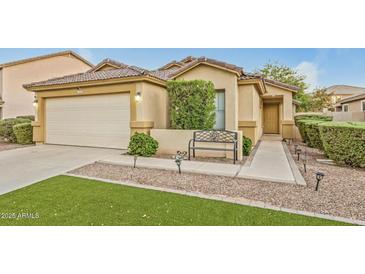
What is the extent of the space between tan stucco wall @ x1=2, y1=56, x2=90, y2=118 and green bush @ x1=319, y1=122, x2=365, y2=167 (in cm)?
2342

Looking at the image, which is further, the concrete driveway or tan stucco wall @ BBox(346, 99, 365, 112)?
tan stucco wall @ BBox(346, 99, 365, 112)

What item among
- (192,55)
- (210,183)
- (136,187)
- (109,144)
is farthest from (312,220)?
(192,55)

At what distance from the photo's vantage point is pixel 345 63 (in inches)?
658

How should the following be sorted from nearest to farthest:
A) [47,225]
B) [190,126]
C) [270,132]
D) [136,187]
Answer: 1. [47,225]
2. [136,187]
3. [190,126]
4. [270,132]

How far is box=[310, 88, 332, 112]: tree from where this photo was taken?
104ft

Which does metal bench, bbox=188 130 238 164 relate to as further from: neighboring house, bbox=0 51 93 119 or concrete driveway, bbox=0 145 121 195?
neighboring house, bbox=0 51 93 119

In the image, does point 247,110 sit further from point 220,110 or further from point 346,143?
point 346,143

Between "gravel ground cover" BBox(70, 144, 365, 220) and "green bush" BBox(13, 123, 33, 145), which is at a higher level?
"green bush" BBox(13, 123, 33, 145)

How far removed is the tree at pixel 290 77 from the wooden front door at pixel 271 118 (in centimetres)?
1157

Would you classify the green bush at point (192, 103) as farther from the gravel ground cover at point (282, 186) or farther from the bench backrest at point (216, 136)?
the gravel ground cover at point (282, 186)

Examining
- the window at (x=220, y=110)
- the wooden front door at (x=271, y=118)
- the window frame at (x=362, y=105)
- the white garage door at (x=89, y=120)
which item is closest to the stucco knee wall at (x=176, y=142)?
the white garage door at (x=89, y=120)

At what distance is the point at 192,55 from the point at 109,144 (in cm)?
926

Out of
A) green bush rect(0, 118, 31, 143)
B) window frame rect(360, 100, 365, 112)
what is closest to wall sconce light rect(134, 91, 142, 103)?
green bush rect(0, 118, 31, 143)
